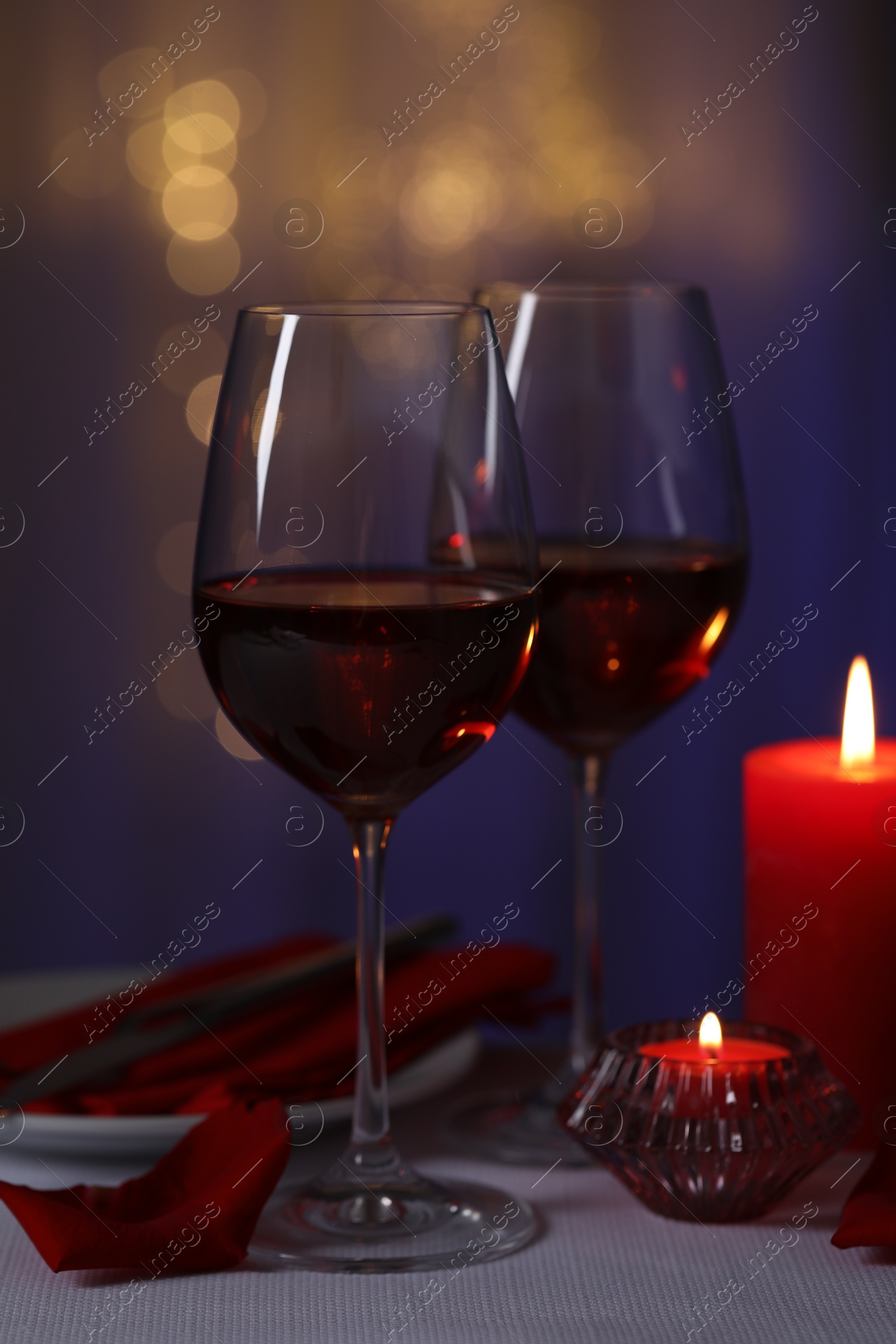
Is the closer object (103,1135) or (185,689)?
(103,1135)

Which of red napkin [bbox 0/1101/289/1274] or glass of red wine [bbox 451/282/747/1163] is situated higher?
glass of red wine [bbox 451/282/747/1163]

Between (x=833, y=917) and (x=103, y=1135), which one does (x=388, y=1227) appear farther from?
(x=833, y=917)

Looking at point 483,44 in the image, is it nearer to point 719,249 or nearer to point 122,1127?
point 719,249

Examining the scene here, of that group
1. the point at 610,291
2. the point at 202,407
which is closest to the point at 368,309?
the point at 610,291

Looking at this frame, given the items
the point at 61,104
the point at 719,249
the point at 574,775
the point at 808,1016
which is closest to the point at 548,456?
the point at 574,775

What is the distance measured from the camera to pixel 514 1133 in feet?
2.36

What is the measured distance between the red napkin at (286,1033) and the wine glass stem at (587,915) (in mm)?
57

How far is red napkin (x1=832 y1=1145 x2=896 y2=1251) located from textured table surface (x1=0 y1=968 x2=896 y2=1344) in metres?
0.01

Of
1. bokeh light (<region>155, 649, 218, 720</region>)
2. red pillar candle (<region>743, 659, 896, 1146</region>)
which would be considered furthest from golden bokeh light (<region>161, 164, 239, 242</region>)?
red pillar candle (<region>743, 659, 896, 1146</region>)

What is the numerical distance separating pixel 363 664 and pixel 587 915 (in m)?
0.28

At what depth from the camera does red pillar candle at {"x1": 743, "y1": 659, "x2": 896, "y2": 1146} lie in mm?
654

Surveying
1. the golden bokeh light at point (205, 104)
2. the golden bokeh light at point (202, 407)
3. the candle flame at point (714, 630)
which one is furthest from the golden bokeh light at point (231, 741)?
the candle flame at point (714, 630)

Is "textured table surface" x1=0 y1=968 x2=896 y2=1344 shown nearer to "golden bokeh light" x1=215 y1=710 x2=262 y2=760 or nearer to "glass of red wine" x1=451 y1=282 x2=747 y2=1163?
"glass of red wine" x1=451 y1=282 x2=747 y2=1163

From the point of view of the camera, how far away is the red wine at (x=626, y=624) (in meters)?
0.72
